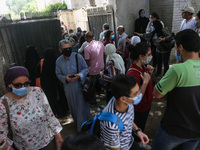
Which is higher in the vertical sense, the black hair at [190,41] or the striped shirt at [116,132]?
the black hair at [190,41]

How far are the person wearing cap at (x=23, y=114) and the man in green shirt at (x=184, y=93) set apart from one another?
4.73 feet

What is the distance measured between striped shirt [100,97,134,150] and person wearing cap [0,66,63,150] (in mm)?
791

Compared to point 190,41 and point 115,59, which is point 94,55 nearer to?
Result: point 115,59

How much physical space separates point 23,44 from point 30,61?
73 centimetres

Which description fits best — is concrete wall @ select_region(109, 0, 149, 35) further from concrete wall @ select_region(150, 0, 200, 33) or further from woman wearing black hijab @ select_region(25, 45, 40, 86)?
woman wearing black hijab @ select_region(25, 45, 40, 86)

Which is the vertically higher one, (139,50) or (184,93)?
(139,50)

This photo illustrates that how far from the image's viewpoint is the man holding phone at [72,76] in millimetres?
3102

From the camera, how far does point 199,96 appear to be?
1.57m

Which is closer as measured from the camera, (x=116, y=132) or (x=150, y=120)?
(x=116, y=132)

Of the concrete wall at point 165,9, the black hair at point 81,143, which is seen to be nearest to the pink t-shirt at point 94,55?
the black hair at point 81,143

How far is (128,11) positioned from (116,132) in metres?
6.44

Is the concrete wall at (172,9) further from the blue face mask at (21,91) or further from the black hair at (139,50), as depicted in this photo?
the blue face mask at (21,91)

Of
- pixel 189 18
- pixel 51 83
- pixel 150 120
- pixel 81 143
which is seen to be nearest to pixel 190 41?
pixel 81 143

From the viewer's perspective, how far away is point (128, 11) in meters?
6.82
